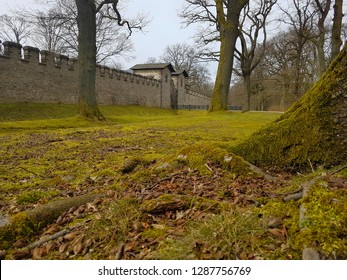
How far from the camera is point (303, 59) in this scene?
33.2 m

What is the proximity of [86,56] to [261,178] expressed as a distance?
12076mm

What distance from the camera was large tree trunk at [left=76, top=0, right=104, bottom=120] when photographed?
1312cm

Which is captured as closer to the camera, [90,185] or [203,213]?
[203,213]

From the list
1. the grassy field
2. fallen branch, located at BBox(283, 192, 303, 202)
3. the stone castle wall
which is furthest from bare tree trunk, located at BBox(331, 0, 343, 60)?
the stone castle wall

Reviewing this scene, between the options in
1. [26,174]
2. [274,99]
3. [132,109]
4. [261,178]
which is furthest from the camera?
[274,99]

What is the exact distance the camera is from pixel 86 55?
Result: 13.2 m

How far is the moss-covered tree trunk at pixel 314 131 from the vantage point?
120 inches

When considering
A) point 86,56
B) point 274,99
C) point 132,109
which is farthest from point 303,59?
point 86,56

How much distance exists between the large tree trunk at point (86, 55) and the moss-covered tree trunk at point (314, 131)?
35.6ft

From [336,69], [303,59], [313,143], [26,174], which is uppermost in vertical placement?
[303,59]

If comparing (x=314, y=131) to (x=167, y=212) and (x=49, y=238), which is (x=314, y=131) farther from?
(x=49, y=238)

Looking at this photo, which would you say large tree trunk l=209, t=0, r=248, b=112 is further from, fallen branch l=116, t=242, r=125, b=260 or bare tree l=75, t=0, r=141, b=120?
fallen branch l=116, t=242, r=125, b=260

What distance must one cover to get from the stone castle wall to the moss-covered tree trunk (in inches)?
759

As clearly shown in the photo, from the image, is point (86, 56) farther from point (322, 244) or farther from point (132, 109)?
point (132, 109)
